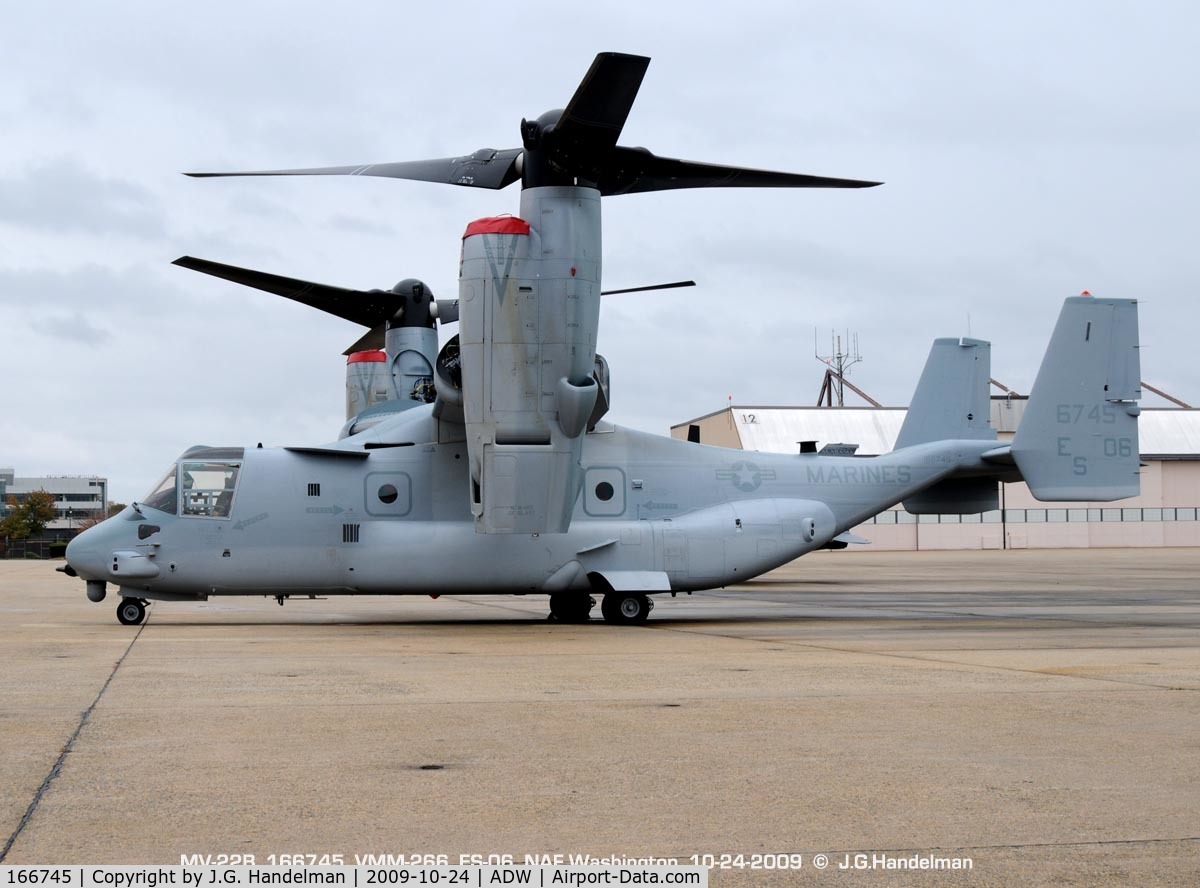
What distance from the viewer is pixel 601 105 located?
16.8 metres

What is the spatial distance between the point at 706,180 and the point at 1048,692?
35.9ft

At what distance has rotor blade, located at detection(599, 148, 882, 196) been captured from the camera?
1819 centimetres

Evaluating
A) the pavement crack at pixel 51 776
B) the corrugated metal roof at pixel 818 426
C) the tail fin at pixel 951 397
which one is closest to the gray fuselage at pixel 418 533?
the tail fin at pixel 951 397

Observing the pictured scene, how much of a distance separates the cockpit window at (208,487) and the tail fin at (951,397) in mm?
12971

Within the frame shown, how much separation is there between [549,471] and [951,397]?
468 inches

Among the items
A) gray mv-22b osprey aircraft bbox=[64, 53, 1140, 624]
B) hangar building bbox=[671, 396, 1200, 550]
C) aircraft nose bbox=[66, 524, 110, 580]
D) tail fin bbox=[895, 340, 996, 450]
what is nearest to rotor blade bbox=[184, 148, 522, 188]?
gray mv-22b osprey aircraft bbox=[64, 53, 1140, 624]

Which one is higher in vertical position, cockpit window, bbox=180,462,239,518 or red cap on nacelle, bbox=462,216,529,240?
red cap on nacelle, bbox=462,216,529,240

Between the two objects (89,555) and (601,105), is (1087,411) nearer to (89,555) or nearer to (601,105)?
(601,105)

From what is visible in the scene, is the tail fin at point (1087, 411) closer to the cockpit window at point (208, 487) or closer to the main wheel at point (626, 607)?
the main wheel at point (626, 607)

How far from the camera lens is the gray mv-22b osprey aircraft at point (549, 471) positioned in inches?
689

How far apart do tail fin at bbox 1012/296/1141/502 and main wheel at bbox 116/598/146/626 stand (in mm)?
14690

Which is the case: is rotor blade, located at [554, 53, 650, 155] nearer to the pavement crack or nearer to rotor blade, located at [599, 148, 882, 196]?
rotor blade, located at [599, 148, 882, 196]

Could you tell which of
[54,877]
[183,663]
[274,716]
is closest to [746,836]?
[54,877]

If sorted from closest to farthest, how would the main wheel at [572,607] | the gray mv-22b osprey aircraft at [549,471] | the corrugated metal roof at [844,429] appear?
the gray mv-22b osprey aircraft at [549,471]
the main wheel at [572,607]
the corrugated metal roof at [844,429]
